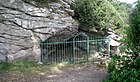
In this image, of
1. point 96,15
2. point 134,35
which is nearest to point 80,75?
point 134,35

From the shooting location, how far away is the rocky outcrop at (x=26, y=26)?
9.55 metres

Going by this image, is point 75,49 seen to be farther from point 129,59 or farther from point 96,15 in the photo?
point 129,59

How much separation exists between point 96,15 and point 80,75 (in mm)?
3393

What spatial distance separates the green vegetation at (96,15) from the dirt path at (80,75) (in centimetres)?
228

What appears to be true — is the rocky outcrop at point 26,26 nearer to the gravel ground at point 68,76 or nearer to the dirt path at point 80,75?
the gravel ground at point 68,76

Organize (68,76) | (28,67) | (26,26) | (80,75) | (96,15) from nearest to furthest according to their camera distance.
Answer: (68,76), (80,75), (28,67), (26,26), (96,15)

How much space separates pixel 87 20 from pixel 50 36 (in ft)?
6.49

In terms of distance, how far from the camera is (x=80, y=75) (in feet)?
28.6

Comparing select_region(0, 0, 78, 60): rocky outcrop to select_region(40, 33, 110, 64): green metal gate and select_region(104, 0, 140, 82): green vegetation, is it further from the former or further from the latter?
select_region(104, 0, 140, 82): green vegetation

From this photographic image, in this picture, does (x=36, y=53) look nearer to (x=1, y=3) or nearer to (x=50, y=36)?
(x=50, y=36)

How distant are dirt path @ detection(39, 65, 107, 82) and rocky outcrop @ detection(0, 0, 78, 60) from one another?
5.45ft

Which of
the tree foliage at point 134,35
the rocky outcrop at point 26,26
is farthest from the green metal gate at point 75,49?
the tree foliage at point 134,35

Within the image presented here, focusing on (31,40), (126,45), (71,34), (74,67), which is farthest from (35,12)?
(126,45)

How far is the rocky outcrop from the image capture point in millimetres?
9555
